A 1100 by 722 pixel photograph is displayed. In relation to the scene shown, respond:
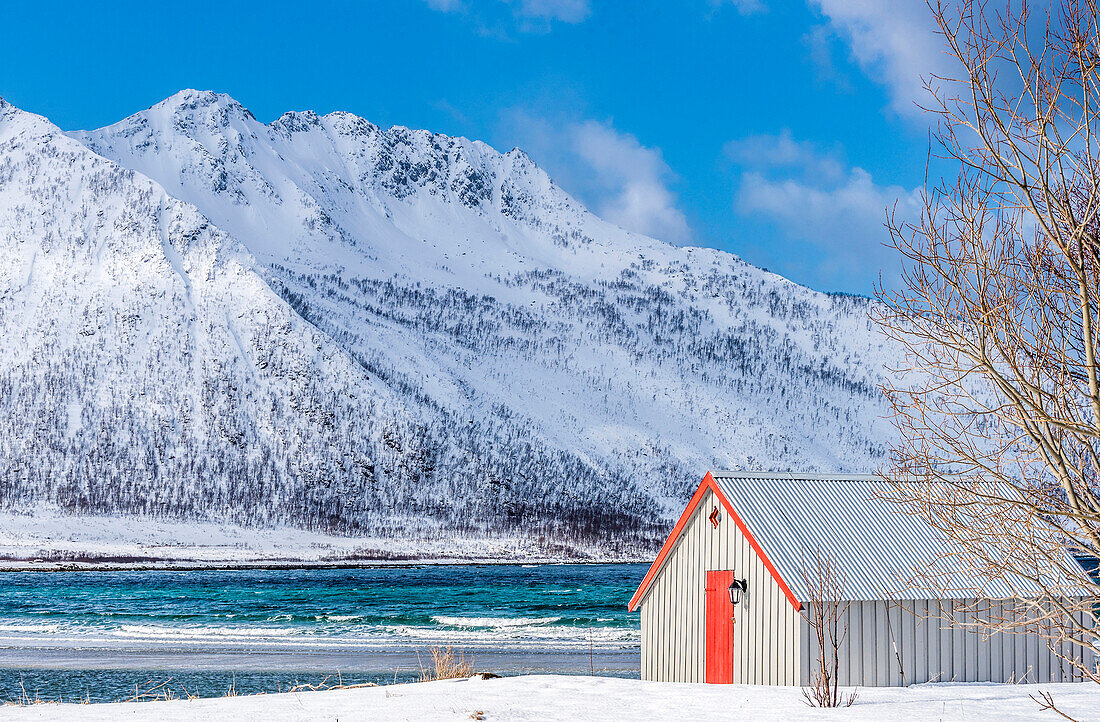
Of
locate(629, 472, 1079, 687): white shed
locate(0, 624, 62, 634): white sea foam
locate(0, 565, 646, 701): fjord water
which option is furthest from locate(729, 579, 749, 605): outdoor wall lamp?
locate(0, 624, 62, 634): white sea foam

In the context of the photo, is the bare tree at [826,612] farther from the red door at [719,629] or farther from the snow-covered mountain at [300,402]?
the snow-covered mountain at [300,402]

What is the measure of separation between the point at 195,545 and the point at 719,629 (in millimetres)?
94621

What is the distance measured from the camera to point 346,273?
194 metres

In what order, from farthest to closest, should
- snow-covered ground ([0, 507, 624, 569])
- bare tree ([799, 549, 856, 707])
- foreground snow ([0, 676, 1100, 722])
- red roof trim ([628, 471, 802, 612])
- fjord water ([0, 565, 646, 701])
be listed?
1. snow-covered ground ([0, 507, 624, 569])
2. fjord water ([0, 565, 646, 701])
3. red roof trim ([628, 471, 802, 612])
4. bare tree ([799, 549, 856, 707])
5. foreground snow ([0, 676, 1100, 722])

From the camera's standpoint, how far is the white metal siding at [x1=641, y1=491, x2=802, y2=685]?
15789mm

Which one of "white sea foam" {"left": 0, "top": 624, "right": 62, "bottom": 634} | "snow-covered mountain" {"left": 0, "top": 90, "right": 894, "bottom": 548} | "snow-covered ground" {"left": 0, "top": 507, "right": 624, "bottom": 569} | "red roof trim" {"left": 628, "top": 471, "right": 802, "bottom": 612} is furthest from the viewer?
"snow-covered mountain" {"left": 0, "top": 90, "right": 894, "bottom": 548}

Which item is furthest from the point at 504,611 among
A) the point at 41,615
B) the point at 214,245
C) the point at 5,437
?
the point at 214,245

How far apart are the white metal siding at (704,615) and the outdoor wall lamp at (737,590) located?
8 cm

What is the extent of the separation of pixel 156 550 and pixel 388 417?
32176 millimetres

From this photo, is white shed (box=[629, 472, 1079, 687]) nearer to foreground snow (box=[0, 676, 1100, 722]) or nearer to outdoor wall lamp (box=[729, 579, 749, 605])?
outdoor wall lamp (box=[729, 579, 749, 605])

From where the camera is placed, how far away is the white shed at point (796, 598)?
15.6 m

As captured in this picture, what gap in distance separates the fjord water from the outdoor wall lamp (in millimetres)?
9165

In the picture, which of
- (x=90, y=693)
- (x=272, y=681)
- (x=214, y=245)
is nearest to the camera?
(x=90, y=693)

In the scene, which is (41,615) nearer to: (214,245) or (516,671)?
(516,671)
